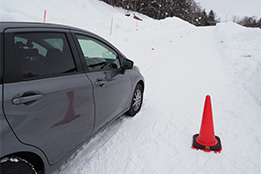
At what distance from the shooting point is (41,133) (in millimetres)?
1702

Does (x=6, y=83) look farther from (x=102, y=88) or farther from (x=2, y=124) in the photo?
(x=102, y=88)

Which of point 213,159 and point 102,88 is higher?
point 102,88

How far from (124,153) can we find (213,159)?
1279 millimetres

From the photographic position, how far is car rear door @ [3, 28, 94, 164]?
154 cm

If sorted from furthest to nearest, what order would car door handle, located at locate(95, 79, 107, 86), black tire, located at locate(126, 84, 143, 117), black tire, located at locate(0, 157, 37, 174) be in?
black tire, located at locate(126, 84, 143, 117) → car door handle, located at locate(95, 79, 107, 86) → black tire, located at locate(0, 157, 37, 174)

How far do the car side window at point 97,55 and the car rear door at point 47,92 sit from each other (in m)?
Answer: 0.30

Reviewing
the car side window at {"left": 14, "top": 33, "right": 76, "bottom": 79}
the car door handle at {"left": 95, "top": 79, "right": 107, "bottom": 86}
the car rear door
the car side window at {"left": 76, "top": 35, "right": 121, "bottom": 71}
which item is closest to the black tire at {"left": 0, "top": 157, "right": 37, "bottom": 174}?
the car rear door

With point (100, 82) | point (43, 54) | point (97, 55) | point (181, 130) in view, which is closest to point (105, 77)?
point (100, 82)

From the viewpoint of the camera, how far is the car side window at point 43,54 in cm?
171

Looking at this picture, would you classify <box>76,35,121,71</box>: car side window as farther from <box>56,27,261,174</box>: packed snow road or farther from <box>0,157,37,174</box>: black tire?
<box>0,157,37,174</box>: black tire

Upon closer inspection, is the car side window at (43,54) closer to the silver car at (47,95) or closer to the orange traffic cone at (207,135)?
the silver car at (47,95)

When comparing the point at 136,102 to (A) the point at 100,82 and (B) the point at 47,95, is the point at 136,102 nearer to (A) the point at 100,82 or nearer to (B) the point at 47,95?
(A) the point at 100,82

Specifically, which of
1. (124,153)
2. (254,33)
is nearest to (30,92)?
(124,153)

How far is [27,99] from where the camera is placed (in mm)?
1574
